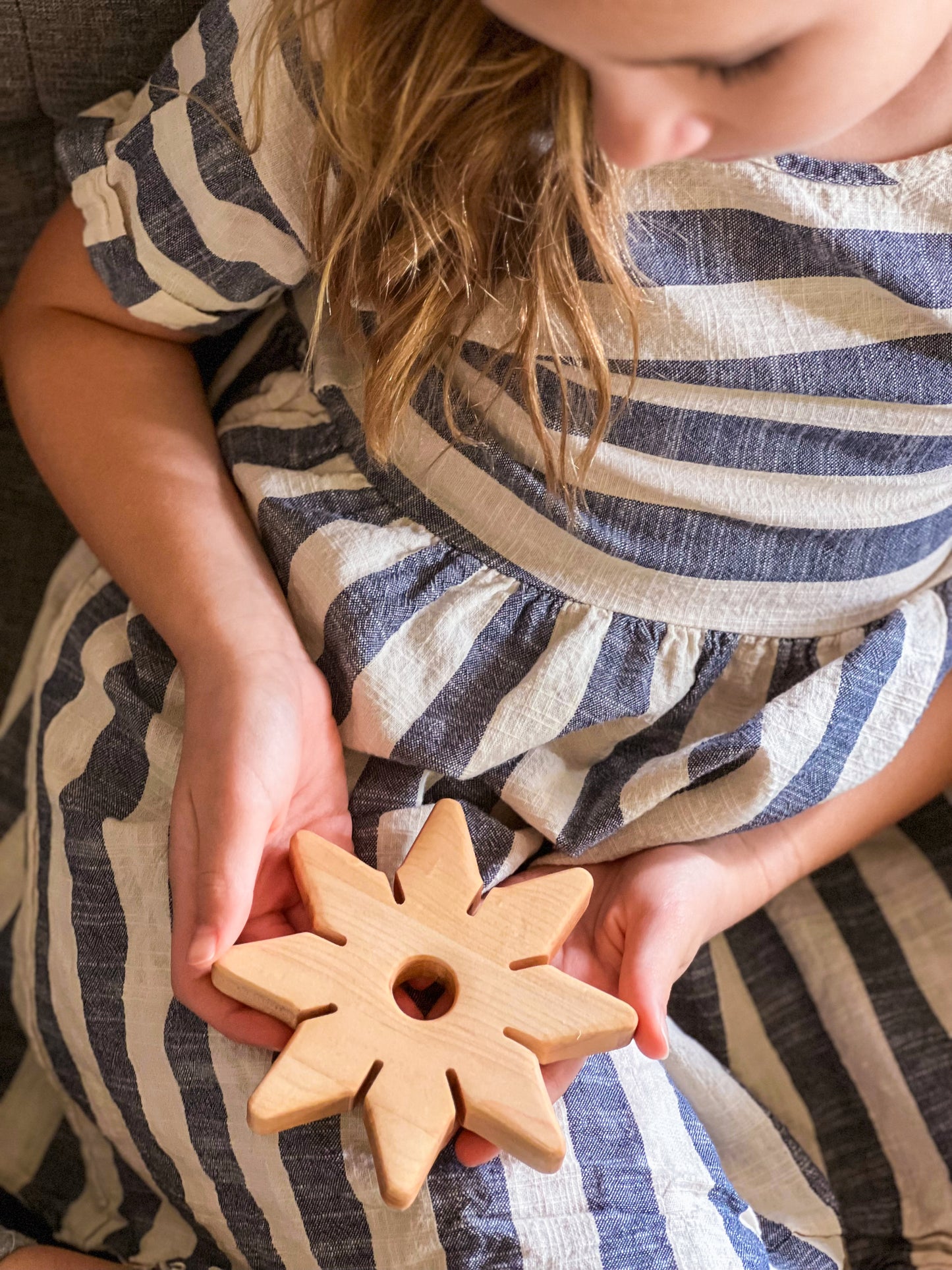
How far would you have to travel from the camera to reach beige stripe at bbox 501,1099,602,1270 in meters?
0.55

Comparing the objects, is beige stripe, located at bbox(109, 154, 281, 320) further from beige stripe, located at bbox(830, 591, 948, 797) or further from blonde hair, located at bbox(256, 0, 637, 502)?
beige stripe, located at bbox(830, 591, 948, 797)

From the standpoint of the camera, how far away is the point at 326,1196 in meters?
0.56

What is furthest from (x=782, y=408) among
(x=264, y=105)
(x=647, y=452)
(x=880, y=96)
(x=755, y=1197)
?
(x=755, y=1197)

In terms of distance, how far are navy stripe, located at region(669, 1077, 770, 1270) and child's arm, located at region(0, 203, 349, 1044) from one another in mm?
251

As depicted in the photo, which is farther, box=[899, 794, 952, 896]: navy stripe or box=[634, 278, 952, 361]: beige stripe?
box=[899, 794, 952, 896]: navy stripe

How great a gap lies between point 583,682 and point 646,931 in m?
0.14

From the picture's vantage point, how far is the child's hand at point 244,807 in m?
0.52

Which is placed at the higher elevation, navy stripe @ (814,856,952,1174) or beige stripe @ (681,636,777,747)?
beige stripe @ (681,636,777,747)

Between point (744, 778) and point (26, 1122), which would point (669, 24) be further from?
point (26, 1122)

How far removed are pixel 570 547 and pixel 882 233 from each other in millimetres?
229

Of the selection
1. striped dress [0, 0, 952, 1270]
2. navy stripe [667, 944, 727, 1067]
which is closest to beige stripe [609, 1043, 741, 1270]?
striped dress [0, 0, 952, 1270]

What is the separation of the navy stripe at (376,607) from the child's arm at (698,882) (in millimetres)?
151

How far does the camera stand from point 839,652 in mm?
684

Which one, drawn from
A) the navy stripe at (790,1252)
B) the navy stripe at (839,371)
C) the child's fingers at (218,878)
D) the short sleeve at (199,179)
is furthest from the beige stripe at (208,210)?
the navy stripe at (790,1252)
